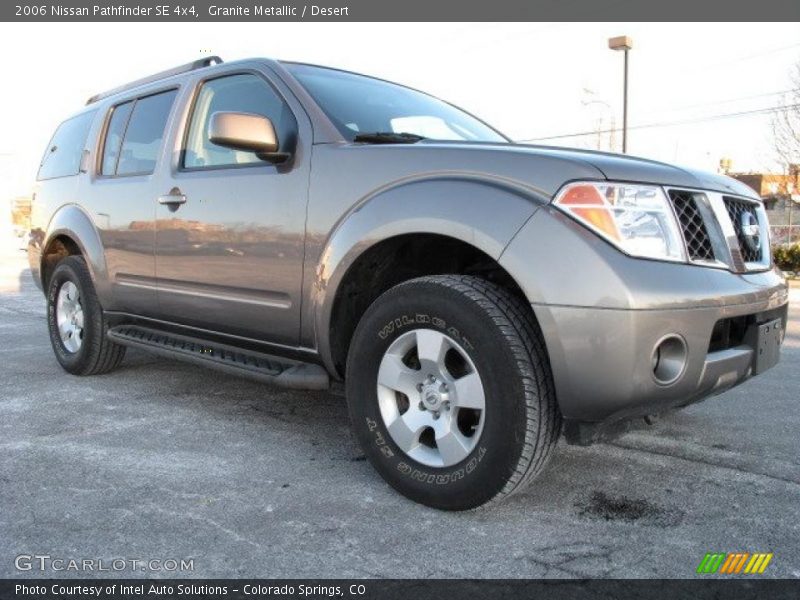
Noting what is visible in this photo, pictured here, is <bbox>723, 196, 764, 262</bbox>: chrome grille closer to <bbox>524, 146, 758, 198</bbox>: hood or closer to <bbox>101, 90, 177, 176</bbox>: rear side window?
<bbox>524, 146, 758, 198</bbox>: hood

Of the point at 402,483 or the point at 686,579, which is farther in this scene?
the point at 402,483

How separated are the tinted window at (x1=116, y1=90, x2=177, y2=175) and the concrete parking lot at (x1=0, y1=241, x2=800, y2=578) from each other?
4.84 feet

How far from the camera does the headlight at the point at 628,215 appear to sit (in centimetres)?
233

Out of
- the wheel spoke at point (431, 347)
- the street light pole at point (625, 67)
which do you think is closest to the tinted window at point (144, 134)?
the wheel spoke at point (431, 347)

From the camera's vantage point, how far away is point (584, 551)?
2.31 metres

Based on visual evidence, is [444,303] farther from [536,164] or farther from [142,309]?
[142,309]

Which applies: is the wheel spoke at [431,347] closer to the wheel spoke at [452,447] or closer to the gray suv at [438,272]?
the gray suv at [438,272]

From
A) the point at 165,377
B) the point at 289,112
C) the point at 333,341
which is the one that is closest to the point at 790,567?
the point at 333,341

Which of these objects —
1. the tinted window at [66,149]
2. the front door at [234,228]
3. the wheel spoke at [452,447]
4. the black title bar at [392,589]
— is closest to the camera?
the black title bar at [392,589]

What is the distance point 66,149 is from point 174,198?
2.15 meters

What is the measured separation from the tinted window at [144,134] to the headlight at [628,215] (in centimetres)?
276

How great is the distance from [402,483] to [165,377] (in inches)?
111

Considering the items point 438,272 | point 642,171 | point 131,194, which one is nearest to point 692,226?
point 642,171

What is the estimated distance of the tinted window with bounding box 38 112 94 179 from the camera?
5125mm
